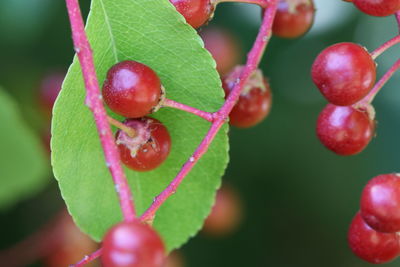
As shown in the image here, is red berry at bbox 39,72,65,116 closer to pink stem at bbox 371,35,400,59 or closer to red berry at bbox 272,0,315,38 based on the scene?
red berry at bbox 272,0,315,38

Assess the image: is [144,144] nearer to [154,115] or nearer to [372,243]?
[154,115]

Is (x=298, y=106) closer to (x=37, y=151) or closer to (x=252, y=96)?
(x=37, y=151)

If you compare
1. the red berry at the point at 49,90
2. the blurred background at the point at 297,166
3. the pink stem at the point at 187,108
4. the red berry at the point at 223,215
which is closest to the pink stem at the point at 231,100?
the pink stem at the point at 187,108

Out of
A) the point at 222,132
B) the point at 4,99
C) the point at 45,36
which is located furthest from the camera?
the point at 45,36

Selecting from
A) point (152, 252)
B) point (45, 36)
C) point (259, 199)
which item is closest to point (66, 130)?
point (152, 252)

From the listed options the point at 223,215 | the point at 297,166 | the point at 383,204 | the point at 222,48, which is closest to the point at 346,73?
the point at 383,204

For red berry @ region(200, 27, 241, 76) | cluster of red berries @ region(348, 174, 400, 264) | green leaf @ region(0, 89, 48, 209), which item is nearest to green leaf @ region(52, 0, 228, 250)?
cluster of red berries @ region(348, 174, 400, 264)
